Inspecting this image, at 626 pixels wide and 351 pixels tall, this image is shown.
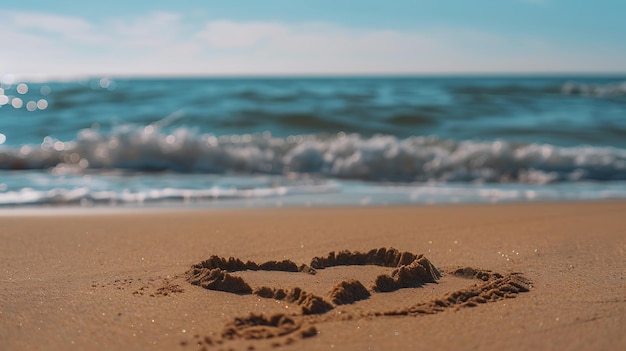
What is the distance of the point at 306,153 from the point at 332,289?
627 centimetres

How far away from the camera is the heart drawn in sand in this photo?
1.84 metres

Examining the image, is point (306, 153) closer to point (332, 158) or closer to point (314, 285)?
point (332, 158)

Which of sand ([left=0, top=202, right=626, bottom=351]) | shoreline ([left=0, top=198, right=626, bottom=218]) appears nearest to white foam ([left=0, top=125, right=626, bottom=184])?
shoreline ([left=0, top=198, right=626, bottom=218])

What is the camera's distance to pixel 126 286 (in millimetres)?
2342

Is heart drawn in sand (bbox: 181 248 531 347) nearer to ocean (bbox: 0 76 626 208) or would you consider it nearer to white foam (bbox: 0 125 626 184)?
ocean (bbox: 0 76 626 208)

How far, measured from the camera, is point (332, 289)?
2.16 metres

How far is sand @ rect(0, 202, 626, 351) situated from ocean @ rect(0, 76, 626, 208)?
171 cm

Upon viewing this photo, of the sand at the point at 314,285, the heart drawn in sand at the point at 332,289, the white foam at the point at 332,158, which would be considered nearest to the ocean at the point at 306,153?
the white foam at the point at 332,158

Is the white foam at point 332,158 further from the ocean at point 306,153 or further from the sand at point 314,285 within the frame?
the sand at point 314,285

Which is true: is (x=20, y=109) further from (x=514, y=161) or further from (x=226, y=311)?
→ (x=226, y=311)

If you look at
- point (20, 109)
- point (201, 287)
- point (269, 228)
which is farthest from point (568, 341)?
point (20, 109)

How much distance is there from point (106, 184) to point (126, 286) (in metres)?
4.31

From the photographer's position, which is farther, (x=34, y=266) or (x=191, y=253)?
(x=191, y=253)

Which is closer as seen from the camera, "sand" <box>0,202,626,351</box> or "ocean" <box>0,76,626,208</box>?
"sand" <box>0,202,626,351</box>
